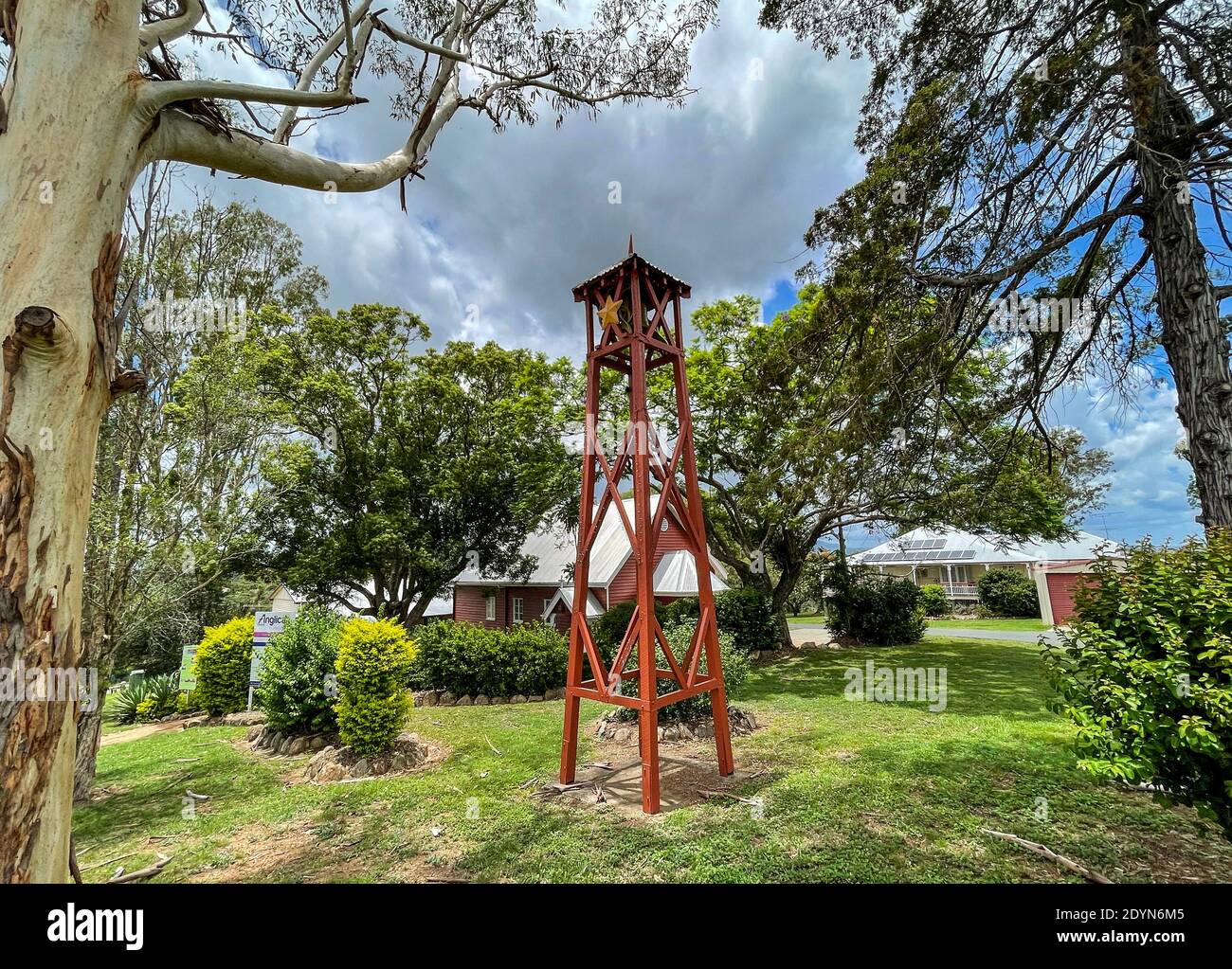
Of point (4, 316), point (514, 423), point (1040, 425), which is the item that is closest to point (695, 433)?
point (514, 423)

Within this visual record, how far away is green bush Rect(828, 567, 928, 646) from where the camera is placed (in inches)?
709

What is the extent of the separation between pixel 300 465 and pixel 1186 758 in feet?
63.4

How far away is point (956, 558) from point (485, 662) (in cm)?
3034

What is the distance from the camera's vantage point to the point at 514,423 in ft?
55.7

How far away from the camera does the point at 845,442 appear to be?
723 centimetres

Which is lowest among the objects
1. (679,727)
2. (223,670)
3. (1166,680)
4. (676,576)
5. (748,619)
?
(679,727)

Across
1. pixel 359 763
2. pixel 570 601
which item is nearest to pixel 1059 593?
pixel 570 601

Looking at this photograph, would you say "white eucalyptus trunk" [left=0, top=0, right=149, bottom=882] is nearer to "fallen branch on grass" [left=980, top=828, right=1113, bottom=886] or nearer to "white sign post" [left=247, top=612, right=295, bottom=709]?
"fallen branch on grass" [left=980, top=828, right=1113, bottom=886]

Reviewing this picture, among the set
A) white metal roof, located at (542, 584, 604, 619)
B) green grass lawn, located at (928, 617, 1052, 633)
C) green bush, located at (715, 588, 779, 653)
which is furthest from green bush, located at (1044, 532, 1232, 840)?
green grass lawn, located at (928, 617, 1052, 633)

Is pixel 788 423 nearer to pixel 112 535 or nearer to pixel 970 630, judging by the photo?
pixel 112 535

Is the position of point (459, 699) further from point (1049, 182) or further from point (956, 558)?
point (956, 558)

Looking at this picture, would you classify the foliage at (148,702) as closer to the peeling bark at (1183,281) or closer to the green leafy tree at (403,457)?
the green leafy tree at (403,457)

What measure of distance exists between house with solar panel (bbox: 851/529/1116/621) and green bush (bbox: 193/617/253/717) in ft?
87.0

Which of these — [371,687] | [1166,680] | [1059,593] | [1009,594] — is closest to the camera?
[1166,680]
